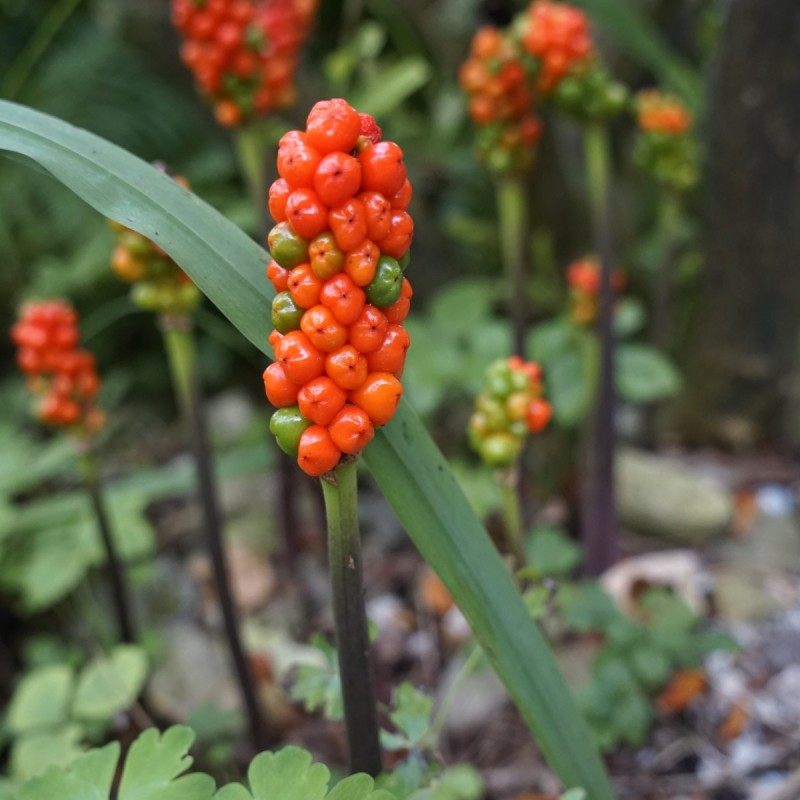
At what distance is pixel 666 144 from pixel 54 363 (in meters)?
1.82

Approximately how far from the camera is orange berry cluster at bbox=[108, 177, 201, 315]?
1.55 meters

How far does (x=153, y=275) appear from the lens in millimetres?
1593

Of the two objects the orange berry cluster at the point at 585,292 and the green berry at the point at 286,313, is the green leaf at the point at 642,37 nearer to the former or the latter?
the orange berry cluster at the point at 585,292

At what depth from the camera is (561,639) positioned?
77.8 inches

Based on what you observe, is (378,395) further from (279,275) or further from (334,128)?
(334,128)

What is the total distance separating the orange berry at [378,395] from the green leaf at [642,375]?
1.55m

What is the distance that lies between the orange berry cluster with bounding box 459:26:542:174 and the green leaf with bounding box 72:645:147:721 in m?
1.44

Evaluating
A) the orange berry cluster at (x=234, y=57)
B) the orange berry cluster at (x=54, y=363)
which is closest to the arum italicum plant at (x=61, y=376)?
the orange berry cluster at (x=54, y=363)

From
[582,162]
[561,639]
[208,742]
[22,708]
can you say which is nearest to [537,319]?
[582,162]

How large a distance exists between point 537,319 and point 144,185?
2.35m

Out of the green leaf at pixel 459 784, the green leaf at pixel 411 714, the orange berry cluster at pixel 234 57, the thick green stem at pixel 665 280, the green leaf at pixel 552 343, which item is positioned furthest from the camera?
the thick green stem at pixel 665 280

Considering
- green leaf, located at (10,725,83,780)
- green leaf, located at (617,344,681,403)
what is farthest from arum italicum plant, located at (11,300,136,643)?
green leaf, located at (617,344,681,403)

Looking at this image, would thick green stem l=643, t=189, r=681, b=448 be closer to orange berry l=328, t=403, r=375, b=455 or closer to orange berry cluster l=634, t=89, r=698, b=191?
orange berry cluster l=634, t=89, r=698, b=191

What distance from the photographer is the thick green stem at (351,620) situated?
0.93 meters
